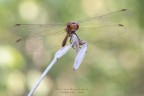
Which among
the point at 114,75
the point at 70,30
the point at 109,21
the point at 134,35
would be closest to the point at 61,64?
the point at 114,75

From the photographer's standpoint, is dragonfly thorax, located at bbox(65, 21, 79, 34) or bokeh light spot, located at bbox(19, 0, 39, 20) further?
bokeh light spot, located at bbox(19, 0, 39, 20)

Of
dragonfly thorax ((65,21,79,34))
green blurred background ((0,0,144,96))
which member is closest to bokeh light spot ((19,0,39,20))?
green blurred background ((0,0,144,96))

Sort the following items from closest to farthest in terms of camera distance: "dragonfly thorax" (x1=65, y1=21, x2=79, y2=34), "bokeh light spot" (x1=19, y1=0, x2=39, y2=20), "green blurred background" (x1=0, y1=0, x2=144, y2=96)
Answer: "dragonfly thorax" (x1=65, y1=21, x2=79, y2=34), "green blurred background" (x1=0, y1=0, x2=144, y2=96), "bokeh light spot" (x1=19, y1=0, x2=39, y2=20)

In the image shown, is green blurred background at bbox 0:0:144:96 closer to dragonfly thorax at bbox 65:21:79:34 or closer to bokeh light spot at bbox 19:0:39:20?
bokeh light spot at bbox 19:0:39:20

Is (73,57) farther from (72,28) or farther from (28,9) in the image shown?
(72,28)

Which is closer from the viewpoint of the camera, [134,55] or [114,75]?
[114,75]

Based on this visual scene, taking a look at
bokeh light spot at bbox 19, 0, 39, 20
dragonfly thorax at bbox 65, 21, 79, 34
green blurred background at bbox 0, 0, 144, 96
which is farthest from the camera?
bokeh light spot at bbox 19, 0, 39, 20

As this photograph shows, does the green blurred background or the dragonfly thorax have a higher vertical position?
the green blurred background

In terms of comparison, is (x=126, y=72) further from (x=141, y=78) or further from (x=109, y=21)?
(x=109, y=21)
